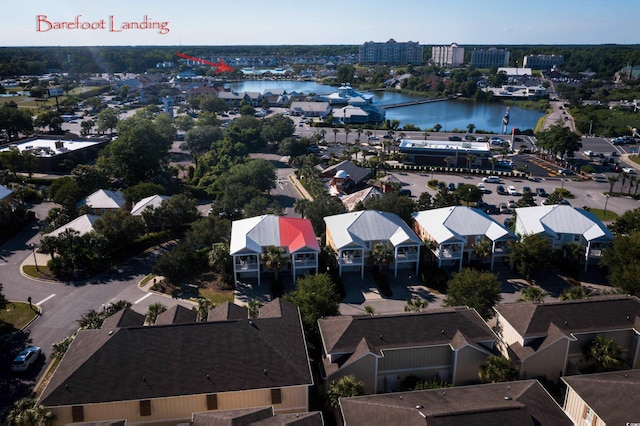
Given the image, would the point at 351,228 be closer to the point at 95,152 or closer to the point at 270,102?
the point at 95,152

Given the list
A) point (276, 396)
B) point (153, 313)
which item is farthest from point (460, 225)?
point (153, 313)

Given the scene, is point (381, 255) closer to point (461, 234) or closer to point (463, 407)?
point (461, 234)

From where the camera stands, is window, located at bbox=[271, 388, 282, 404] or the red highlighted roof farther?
the red highlighted roof

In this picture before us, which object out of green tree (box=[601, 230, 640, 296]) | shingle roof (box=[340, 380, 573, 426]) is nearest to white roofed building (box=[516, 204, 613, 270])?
green tree (box=[601, 230, 640, 296])

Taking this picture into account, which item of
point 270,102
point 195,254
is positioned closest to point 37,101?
point 270,102

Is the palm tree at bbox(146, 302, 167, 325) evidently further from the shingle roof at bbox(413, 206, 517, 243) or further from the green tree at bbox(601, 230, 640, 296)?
the green tree at bbox(601, 230, 640, 296)

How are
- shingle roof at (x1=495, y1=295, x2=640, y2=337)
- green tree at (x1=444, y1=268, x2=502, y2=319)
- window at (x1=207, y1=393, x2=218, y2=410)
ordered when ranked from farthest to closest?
green tree at (x1=444, y1=268, x2=502, y2=319), shingle roof at (x1=495, y1=295, x2=640, y2=337), window at (x1=207, y1=393, x2=218, y2=410)
